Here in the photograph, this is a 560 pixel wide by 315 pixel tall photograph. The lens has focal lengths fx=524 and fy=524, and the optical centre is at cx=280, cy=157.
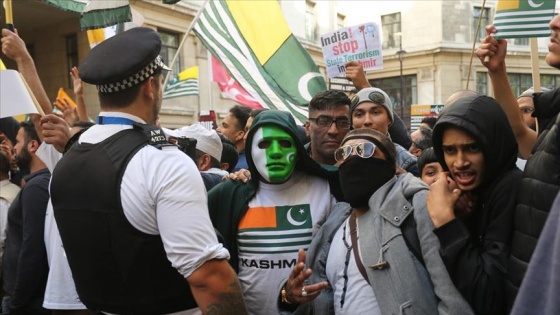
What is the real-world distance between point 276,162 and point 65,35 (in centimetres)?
1865

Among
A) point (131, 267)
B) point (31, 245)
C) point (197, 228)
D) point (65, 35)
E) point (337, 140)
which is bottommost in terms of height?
point (31, 245)

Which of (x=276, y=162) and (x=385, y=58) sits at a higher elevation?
(x=385, y=58)

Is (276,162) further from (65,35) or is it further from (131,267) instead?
(65,35)

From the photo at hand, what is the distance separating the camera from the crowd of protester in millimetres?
2059

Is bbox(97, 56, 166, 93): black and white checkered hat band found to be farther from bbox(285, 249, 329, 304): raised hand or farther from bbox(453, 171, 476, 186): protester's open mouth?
bbox(453, 171, 476, 186): protester's open mouth

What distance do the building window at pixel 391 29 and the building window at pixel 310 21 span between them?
7863 millimetres

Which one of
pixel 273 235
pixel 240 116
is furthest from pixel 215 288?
pixel 240 116

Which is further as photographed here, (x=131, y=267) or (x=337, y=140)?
(x=337, y=140)

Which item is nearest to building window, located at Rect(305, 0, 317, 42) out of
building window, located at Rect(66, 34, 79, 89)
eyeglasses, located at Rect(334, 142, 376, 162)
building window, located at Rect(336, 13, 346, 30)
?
building window, located at Rect(336, 13, 346, 30)

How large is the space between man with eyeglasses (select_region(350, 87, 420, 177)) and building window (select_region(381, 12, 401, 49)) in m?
35.5

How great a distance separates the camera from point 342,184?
2.68 metres

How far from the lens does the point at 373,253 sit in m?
2.38

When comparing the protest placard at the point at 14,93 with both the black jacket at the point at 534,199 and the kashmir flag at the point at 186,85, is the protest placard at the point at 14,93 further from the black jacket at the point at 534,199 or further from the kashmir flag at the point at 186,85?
the kashmir flag at the point at 186,85

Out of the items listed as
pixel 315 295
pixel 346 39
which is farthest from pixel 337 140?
pixel 346 39
